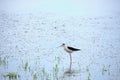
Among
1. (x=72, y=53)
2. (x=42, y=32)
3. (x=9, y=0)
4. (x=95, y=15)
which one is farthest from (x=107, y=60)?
(x=9, y=0)

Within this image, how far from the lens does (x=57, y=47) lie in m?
12.1

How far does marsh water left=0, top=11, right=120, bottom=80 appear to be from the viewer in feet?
31.3

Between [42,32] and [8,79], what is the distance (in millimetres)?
5685

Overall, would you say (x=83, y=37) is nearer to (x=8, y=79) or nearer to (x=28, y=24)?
(x=28, y=24)

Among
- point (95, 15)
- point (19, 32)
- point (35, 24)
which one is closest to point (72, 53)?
Answer: point (19, 32)

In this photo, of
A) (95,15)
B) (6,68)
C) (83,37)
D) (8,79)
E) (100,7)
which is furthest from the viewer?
(100,7)

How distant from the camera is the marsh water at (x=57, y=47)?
31.3 feet

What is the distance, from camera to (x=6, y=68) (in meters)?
10.1

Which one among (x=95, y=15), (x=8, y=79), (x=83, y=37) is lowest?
(x=8, y=79)

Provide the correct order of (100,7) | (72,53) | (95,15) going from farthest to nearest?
(100,7), (95,15), (72,53)

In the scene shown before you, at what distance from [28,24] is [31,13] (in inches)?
116

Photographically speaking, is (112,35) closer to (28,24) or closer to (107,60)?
(107,60)

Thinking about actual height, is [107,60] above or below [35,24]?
below

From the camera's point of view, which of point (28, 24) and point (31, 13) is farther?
point (31, 13)
